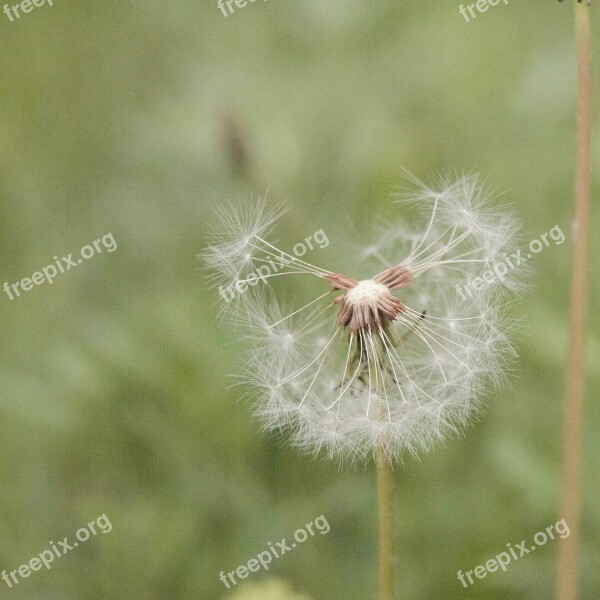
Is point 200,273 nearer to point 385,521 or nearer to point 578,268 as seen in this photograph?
point 385,521

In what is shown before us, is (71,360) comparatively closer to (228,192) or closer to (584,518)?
(228,192)

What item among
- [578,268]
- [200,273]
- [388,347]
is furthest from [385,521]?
[200,273]

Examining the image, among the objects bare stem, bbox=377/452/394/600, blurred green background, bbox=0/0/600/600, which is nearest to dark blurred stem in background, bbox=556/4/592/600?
bare stem, bbox=377/452/394/600

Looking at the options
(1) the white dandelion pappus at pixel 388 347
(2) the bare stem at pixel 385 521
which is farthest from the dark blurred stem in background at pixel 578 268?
(2) the bare stem at pixel 385 521

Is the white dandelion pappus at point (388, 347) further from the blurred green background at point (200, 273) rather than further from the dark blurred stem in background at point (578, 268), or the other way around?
the blurred green background at point (200, 273)

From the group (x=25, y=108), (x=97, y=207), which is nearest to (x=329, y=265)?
(x=97, y=207)

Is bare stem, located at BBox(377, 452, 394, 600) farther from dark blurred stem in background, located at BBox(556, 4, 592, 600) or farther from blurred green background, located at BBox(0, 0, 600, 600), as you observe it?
blurred green background, located at BBox(0, 0, 600, 600)
